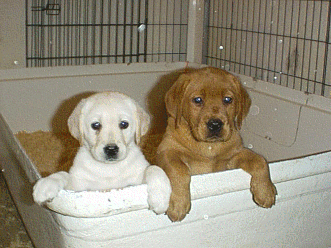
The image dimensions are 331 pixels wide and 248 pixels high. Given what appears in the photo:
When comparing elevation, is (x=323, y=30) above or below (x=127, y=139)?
above

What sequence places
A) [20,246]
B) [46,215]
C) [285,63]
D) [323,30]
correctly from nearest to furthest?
[46,215] → [20,246] → [323,30] → [285,63]

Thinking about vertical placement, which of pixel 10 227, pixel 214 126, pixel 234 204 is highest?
pixel 214 126

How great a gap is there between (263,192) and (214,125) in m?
0.38

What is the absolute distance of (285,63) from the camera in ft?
14.0

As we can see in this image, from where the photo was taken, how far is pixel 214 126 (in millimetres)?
2180

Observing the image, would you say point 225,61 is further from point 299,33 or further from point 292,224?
point 292,224

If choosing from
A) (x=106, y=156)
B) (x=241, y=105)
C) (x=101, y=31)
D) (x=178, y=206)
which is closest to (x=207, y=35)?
(x=101, y=31)

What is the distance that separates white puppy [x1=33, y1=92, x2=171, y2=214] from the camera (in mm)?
1917

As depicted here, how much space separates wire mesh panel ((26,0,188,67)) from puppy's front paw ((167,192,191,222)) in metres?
2.99

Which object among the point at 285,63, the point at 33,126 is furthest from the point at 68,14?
the point at 285,63

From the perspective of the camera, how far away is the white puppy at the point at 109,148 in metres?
1.92

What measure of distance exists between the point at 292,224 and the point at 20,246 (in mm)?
1426

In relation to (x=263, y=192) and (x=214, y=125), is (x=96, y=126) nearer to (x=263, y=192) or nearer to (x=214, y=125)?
(x=214, y=125)

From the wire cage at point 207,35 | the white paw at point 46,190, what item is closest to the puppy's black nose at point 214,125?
the white paw at point 46,190
